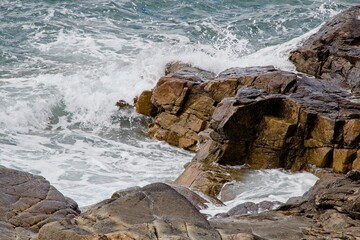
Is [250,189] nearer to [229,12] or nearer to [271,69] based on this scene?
[271,69]

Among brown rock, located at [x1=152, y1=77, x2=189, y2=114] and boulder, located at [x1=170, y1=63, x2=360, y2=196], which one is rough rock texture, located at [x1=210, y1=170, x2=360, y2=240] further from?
brown rock, located at [x1=152, y1=77, x2=189, y2=114]

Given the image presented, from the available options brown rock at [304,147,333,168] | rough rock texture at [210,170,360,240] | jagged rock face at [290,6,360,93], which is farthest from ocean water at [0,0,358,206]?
rough rock texture at [210,170,360,240]

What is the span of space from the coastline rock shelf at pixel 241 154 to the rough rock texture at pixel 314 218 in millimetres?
13

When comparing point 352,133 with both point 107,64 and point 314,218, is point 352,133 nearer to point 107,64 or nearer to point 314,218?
point 314,218

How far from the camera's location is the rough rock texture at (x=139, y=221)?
508 cm

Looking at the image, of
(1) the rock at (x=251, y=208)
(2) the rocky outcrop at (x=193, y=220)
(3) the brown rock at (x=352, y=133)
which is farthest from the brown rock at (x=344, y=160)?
(2) the rocky outcrop at (x=193, y=220)

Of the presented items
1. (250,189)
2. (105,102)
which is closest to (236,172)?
(250,189)

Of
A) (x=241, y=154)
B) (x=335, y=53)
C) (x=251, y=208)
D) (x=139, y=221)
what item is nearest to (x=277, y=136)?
(x=241, y=154)

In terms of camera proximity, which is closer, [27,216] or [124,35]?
[27,216]

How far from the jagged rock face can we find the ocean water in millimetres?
598

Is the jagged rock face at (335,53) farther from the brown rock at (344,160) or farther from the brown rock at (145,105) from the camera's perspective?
the brown rock at (145,105)

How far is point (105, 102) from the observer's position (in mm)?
15453

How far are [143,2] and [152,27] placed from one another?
2.96 metres

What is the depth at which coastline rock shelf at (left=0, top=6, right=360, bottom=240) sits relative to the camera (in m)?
5.46
